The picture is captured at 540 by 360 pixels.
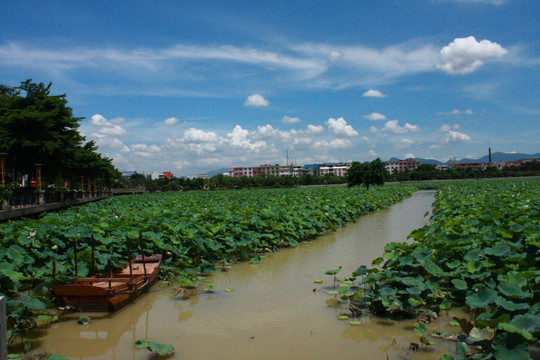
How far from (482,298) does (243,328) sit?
8.25 feet

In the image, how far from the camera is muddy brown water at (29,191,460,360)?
12.9ft

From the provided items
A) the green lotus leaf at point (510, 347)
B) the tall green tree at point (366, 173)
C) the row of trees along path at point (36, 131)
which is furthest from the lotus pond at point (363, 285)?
→ the tall green tree at point (366, 173)

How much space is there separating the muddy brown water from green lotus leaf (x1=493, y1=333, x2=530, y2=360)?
941 millimetres

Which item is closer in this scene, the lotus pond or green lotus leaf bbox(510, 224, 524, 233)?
the lotus pond

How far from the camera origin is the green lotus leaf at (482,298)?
3492 millimetres

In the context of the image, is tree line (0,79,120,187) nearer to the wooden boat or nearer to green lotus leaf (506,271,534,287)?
the wooden boat

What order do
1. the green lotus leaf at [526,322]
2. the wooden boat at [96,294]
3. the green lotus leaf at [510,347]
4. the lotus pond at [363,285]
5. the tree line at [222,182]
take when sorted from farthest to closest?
the tree line at [222,182] → the wooden boat at [96,294] → the lotus pond at [363,285] → the green lotus leaf at [526,322] → the green lotus leaf at [510,347]

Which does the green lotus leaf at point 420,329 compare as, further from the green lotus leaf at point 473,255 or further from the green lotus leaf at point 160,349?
the green lotus leaf at point 160,349

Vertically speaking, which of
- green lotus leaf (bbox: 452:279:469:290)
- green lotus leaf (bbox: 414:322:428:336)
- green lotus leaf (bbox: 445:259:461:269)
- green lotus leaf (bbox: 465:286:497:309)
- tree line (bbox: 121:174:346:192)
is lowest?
green lotus leaf (bbox: 414:322:428:336)

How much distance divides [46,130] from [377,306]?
66.3ft

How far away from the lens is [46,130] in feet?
65.6

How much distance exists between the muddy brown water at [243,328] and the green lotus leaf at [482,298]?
0.53 m

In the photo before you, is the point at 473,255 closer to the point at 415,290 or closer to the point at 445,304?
the point at 445,304

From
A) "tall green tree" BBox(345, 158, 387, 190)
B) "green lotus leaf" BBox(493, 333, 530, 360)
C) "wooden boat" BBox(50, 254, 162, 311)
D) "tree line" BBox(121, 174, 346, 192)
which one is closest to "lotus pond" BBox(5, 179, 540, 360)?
"green lotus leaf" BBox(493, 333, 530, 360)
